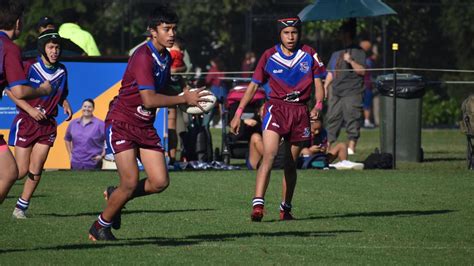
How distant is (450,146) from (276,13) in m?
9.45

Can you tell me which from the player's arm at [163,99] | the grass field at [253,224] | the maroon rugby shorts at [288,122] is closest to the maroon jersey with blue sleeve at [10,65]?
the player's arm at [163,99]

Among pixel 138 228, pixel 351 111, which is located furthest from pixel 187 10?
pixel 138 228

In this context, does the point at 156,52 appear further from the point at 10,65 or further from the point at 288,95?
the point at 288,95

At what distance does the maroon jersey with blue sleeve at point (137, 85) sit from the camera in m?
10.8

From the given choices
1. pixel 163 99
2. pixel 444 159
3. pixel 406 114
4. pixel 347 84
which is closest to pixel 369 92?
pixel 444 159

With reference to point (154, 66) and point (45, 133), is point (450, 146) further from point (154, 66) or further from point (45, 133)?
point (154, 66)

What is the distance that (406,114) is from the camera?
22.4 m

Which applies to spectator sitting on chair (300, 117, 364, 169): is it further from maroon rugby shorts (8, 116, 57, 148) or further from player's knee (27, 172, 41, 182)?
player's knee (27, 172, 41, 182)

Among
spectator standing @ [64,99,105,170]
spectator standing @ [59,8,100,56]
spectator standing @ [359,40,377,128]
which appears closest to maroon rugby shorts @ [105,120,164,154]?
spectator standing @ [64,99,105,170]

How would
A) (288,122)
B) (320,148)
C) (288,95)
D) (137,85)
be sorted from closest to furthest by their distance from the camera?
1. (137,85)
2. (288,122)
3. (288,95)
4. (320,148)

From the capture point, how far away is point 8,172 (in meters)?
9.88

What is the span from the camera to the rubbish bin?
878 inches

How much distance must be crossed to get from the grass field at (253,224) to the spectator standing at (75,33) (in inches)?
117

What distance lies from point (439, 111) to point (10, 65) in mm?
28256
